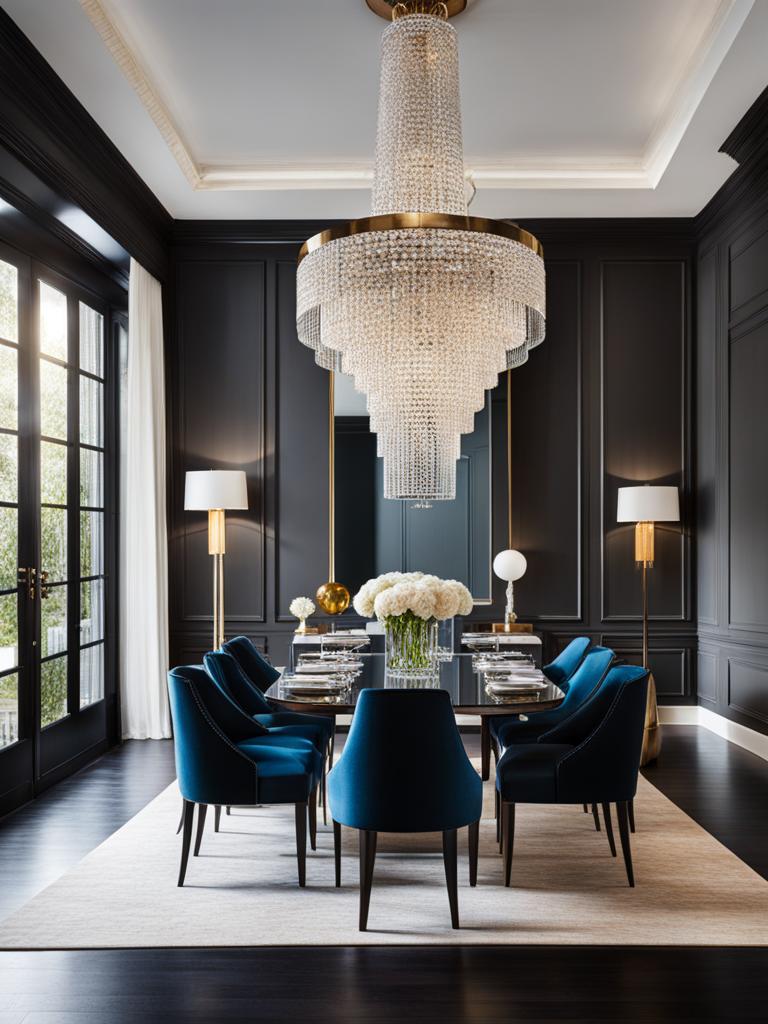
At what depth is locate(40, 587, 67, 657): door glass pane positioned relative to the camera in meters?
5.08

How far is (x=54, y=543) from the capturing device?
529 centimetres

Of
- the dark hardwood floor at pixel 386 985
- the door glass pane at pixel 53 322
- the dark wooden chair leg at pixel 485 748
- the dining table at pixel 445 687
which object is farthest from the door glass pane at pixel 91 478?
the dark hardwood floor at pixel 386 985

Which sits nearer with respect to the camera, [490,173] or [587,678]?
[587,678]

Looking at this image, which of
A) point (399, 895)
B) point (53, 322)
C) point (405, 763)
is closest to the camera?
point (405, 763)

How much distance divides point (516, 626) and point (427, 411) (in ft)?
8.59

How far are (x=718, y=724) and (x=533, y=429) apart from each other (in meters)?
2.39

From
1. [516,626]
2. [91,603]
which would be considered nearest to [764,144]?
[516,626]

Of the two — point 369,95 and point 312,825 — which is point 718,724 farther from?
point 369,95

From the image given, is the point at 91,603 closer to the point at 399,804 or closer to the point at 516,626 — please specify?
the point at 516,626

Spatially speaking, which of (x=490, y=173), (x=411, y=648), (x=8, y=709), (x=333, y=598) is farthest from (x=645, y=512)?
(x=8, y=709)

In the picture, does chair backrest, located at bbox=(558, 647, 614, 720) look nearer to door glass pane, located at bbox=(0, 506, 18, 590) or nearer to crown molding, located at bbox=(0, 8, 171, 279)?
door glass pane, located at bbox=(0, 506, 18, 590)

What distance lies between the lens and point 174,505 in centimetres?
666

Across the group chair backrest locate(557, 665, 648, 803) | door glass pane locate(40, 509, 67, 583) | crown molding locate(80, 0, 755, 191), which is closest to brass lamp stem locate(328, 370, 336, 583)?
crown molding locate(80, 0, 755, 191)

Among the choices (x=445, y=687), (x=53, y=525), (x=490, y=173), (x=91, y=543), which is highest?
(x=490, y=173)
